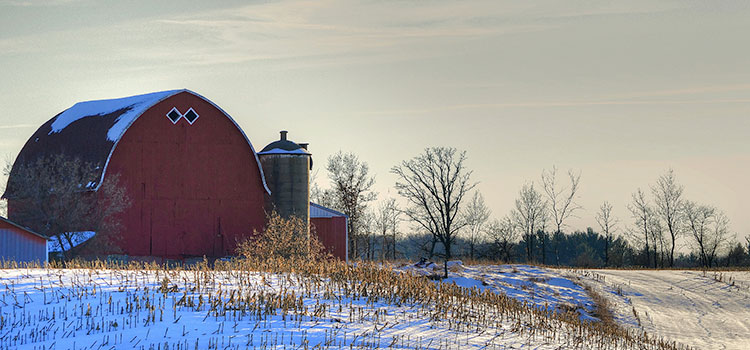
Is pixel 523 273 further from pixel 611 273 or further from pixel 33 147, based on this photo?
pixel 33 147

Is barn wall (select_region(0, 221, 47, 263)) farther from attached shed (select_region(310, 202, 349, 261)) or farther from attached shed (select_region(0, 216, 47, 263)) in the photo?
attached shed (select_region(310, 202, 349, 261))

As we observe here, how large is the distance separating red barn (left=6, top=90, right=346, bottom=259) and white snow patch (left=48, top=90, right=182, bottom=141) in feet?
0.26

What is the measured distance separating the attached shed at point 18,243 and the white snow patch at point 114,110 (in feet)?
18.0

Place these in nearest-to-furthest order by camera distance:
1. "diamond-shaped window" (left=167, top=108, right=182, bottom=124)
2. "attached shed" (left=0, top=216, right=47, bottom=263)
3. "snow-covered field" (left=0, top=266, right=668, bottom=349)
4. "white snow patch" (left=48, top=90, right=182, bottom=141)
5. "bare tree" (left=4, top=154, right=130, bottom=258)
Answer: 1. "snow-covered field" (left=0, top=266, right=668, bottom=349)
2. "attached shed" (left=0, top=216, right=47, bottom=263)
3. "bare tree" (left=4, top=154, right=130, bottom=258)
4. "white snow patch" (left=48, top=90, right=182, bottom=141)
5. "diamond-shaped window" (left=167, top=108, right=182, bottom=124)

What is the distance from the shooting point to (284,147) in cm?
3997

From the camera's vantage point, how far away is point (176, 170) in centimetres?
3616

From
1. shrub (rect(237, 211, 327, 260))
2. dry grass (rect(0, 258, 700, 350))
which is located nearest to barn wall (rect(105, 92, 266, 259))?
shrub (rect(237, 211, 327, 260))

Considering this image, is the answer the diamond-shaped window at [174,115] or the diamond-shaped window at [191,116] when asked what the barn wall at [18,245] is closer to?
the diamond-shaped window at [174,115]

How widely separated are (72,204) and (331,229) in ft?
48.4

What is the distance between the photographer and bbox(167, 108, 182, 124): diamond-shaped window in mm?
36247

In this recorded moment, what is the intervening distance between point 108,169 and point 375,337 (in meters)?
24.2

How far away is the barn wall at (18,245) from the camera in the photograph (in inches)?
1238

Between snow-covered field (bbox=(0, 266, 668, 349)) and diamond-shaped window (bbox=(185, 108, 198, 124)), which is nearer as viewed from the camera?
snow-covered field (bbox=(0, 266, 668, 349))

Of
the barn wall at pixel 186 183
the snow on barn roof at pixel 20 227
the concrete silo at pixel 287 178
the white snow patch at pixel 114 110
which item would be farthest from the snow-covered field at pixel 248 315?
the concrete silo at pixel 287 178
